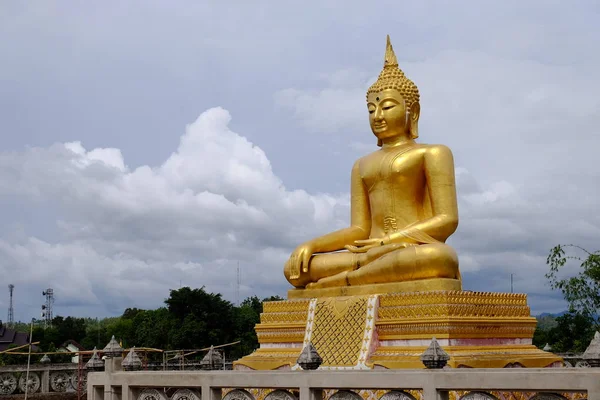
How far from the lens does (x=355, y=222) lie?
1370cm

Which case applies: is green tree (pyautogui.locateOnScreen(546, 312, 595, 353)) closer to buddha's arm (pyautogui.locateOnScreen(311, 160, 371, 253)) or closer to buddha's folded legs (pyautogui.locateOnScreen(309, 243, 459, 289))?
buddha's arm (pyautogui.locateOnScreen(311, 160, 371, 253))

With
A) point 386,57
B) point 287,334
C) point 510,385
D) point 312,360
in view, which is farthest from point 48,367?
point 510,385

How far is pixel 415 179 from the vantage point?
42.0 feet

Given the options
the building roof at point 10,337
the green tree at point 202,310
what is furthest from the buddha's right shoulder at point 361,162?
the building roof at point 10,337

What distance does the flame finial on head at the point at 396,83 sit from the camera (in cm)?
1323

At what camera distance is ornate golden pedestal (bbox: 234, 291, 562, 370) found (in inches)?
426

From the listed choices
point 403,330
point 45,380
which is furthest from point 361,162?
point 45,380

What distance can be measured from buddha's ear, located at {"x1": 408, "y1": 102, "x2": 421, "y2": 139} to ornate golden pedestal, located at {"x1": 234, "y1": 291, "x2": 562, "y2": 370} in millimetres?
3252

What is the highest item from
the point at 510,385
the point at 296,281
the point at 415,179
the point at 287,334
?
the point at 415,179

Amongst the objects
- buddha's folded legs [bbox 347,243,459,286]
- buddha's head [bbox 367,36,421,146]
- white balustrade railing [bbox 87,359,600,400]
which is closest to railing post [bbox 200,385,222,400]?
white balustrade railing [bbox 87,359,600,400]

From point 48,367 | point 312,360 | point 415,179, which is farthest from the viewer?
point 48,367

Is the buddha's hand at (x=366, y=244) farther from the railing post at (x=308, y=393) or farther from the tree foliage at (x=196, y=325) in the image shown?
the tree foliage at (x=196, y=325)

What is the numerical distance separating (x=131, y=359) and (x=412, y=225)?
5355mm

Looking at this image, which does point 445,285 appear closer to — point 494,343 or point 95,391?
point 494,343
